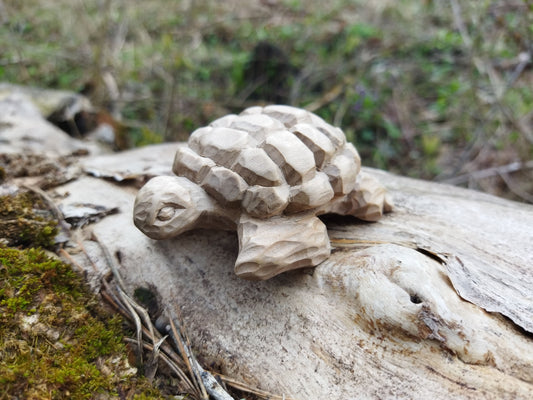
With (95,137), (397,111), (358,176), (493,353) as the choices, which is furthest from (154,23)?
(493,353)

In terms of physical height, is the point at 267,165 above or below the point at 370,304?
above

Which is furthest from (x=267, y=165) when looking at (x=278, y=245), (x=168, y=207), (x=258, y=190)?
(x=168, y=207)

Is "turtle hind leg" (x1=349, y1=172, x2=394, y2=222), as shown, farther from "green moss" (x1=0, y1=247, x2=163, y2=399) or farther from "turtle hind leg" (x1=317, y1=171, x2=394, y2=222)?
"green moss" (x1=0, y1=247, x2=163, y2=399)

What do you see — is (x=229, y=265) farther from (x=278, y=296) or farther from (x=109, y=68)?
(x=109, y=68)

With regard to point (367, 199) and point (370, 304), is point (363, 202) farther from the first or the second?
point (370, 304)

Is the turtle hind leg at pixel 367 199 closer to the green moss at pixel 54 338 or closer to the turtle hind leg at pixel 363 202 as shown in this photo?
the turtle hind leg at pixel 363 202

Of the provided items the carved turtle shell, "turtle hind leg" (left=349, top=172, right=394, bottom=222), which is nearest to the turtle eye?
the carved turtle shell
